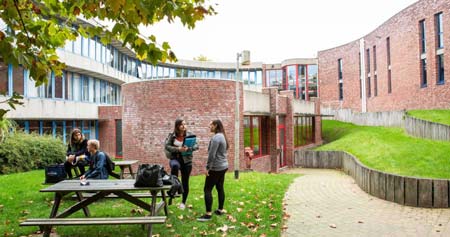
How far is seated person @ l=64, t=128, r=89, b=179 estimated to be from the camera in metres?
8.35

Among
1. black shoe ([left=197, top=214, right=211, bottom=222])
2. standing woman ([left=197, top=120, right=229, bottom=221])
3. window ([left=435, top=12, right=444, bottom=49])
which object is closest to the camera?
black shoe ([left=197, top=214, right=211, bottom=222])

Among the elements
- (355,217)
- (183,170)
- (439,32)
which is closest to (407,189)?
(355,217)

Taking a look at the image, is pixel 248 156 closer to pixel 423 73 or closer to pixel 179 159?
pixel 179 159

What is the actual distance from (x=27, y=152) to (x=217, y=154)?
12.4 metres

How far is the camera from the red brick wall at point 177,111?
1397 cm

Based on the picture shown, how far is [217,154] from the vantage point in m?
6.22

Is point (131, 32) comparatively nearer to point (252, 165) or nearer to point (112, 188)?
point (112, 188)

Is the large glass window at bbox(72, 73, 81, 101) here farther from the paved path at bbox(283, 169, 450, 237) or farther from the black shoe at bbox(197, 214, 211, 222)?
the black shoe at bbox(197, 214, 211, 222)

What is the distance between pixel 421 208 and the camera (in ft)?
24.9

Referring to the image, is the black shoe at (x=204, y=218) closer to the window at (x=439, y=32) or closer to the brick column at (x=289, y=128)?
the brick column at (x=289, y=128)

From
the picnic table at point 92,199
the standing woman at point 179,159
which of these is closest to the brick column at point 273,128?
the standing woman at point 179,159

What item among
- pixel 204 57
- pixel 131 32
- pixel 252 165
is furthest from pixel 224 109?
pixel 204 57

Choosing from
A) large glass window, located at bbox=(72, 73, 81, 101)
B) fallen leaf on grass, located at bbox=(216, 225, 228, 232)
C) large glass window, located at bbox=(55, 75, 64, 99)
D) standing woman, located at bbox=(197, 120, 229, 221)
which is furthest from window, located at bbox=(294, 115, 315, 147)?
fallen leaf on grass, located at bbox=(216, 225, 228, 232)

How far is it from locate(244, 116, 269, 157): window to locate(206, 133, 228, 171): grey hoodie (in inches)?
387
